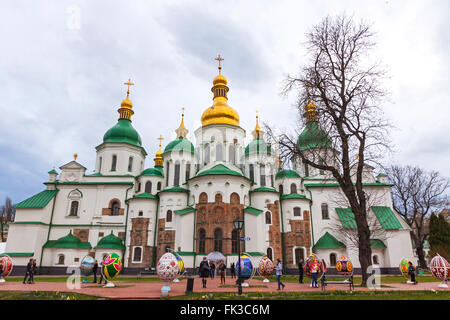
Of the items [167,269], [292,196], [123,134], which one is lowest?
[167,269]

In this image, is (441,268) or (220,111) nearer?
(441,268)

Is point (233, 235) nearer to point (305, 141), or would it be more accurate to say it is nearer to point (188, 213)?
point (188, 213)

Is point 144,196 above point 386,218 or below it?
above

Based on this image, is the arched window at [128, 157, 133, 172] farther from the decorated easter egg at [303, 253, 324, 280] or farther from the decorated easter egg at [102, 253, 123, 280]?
the decorated easter egg at [303, 253, 324, 280]

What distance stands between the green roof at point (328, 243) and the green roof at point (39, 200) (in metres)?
33.3

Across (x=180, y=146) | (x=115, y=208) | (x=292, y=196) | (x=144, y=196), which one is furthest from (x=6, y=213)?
(x=292, y=196)

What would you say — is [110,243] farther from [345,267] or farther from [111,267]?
[345,267]

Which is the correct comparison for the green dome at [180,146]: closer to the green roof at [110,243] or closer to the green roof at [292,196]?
the green roof at [110,243]

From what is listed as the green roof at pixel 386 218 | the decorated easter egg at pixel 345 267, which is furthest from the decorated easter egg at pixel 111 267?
the green roof at pixel 386 218

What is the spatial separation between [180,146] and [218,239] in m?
14.4

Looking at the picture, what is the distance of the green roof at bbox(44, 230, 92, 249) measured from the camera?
34.4 meters

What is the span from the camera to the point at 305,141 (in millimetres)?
19594

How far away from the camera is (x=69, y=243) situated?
34750mm

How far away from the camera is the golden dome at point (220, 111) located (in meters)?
40.5
